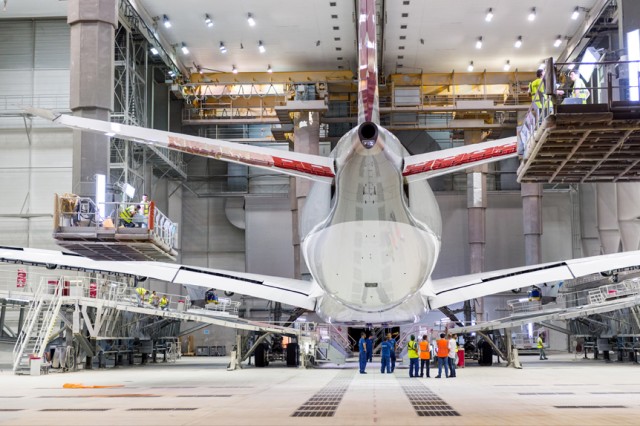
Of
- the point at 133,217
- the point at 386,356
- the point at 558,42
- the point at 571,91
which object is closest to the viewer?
the point at 571,91

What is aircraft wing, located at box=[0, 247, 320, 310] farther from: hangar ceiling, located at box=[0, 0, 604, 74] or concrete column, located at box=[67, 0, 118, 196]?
hangar ceiling, located at box=[0, 0, 604, 74]

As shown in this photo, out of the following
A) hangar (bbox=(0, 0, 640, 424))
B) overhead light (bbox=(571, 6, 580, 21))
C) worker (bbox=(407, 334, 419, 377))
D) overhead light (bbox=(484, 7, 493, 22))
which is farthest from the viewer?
overhead light (bbox=(571, 6, 580, 21))

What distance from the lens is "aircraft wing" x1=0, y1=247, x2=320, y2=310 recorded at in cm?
2438

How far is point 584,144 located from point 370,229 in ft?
22.4

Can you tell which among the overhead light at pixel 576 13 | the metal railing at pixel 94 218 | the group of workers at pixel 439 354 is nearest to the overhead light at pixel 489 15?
the overhead light at pixel 576 13

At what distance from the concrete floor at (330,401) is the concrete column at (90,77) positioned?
30.2 feet

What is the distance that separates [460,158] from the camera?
14.4m

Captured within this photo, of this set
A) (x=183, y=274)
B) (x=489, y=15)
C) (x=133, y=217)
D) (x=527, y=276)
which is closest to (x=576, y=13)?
(x=489, y=15)

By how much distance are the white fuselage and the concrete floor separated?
2598mm

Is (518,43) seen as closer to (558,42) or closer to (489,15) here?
(558,42)

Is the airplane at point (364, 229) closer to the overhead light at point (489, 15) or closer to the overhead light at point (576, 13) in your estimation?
the overhead light at point (489, 15)

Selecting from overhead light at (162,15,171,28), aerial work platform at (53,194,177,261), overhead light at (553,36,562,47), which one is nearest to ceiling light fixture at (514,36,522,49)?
overhead light at (553,36,562,47)

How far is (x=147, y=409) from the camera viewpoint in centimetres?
1319

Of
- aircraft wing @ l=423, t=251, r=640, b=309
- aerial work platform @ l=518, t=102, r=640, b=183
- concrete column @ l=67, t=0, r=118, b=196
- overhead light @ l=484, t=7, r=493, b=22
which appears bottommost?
aircraft wing @ l=423, t=251, r=640, b=309
